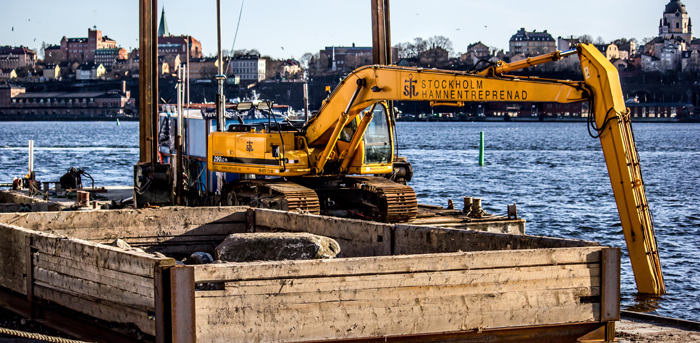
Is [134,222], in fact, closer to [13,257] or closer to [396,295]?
[13,257]

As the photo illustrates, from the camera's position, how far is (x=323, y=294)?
7.24 metres

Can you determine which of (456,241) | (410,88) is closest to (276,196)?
(410,88)

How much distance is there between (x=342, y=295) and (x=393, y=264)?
0.50m

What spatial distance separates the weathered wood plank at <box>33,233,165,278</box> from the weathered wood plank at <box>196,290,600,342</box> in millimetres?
753

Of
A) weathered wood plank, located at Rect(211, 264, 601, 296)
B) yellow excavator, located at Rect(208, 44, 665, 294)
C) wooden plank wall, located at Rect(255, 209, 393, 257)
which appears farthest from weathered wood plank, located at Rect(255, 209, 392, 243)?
yellow excavator, located at Rect(208, 44, 665, 294)

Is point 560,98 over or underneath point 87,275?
over

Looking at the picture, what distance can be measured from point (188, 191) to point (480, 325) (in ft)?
49.5

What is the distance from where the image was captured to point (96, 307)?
8.19m

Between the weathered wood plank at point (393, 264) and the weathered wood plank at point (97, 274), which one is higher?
the weathered wood plank at point (393, 264)

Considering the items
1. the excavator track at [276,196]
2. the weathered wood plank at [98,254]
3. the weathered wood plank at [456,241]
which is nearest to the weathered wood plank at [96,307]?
the weathered wood plank at [98,254]

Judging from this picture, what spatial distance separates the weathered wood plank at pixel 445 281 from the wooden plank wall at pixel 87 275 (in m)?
0.87

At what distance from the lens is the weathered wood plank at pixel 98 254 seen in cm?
747

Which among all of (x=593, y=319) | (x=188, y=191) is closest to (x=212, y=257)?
(x=593, y=319)

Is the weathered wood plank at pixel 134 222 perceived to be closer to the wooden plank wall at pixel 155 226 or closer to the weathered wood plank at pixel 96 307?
the wooden plank wall at pixel 155 226
